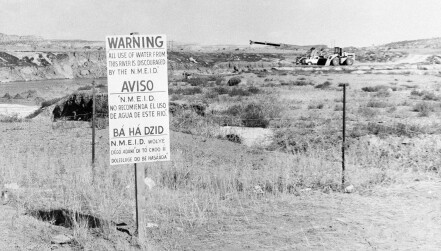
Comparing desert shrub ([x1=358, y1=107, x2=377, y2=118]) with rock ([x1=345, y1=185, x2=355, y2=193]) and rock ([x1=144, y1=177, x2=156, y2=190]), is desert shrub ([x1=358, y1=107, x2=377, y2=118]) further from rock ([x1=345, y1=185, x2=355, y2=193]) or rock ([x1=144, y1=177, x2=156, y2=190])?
rock ([x1=144, y1=177, x2=156, y2=190])

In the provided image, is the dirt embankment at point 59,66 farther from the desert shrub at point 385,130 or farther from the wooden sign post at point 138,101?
the wooden sign post at point 138,101

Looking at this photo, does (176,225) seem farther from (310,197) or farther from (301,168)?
(301,168)

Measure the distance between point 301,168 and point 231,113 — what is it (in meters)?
12.5

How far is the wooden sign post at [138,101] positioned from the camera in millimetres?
6934

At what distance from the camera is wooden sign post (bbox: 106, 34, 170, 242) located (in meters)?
6.93

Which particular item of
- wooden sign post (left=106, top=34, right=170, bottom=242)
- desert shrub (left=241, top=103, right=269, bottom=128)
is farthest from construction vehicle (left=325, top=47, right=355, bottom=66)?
wooden sign post (left=106, top=34, right=170, bottom=242)

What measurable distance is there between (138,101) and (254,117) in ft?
45.6

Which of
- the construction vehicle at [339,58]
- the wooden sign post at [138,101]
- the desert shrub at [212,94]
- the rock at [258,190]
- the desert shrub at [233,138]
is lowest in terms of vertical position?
the rock at [258,190]

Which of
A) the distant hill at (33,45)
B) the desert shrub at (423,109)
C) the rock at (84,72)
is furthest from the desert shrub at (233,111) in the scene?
the distant hill at (33,45)

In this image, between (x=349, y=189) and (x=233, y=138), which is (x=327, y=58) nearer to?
(x=233, y=138)

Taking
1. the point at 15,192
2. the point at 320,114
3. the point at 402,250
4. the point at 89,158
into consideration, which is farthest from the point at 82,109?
the point at 402,250

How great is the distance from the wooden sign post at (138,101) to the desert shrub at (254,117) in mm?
11009

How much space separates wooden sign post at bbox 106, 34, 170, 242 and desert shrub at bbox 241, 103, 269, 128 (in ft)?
36.1

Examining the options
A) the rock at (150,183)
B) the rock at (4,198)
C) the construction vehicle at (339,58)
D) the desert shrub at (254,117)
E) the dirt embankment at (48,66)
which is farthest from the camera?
the dirt embankment at (48,66)
